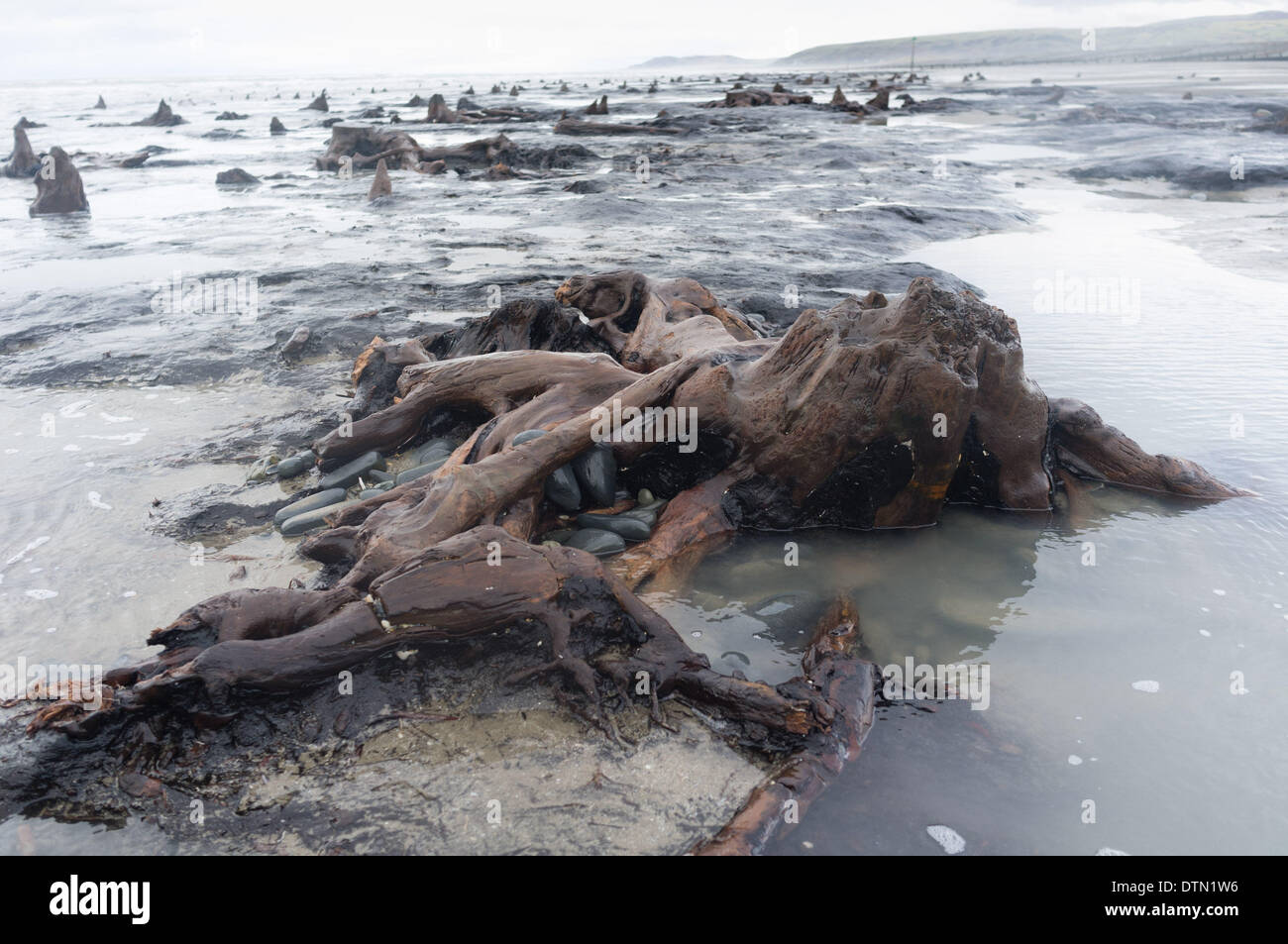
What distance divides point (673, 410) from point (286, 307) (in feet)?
21.0

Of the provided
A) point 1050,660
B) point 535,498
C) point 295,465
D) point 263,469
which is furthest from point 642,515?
point 263,469

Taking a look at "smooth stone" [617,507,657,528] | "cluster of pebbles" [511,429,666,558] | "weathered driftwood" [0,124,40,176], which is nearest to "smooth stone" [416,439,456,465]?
"cluster of pebbles" [511,429,666,558]

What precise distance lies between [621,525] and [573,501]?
336 mm

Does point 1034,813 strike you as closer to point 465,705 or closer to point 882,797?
point 882,797

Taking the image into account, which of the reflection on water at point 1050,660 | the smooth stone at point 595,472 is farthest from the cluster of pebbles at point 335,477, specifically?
the reflection on water at point 1050,660

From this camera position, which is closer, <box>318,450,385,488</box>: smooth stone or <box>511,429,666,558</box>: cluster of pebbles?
<box>511,429,666,558</box>: cluster of pebbles

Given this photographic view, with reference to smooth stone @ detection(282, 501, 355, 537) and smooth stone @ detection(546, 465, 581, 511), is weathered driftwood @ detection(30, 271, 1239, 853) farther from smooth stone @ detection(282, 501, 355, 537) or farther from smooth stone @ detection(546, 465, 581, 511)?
smooth stone @ detection(282, 501, 355, 537)

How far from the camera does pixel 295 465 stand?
5.80m

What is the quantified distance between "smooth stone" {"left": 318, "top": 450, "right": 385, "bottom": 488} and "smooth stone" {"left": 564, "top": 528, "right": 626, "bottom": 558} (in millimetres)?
1701

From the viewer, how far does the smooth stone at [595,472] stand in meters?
5.15

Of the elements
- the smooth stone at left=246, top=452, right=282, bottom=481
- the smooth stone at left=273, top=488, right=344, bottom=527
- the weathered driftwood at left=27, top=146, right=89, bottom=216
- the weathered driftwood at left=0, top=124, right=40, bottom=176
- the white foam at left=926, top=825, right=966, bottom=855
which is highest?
the weathered driftwood at left=0, top=124, right=40, bottom=176

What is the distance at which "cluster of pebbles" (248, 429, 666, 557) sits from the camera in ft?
16.3

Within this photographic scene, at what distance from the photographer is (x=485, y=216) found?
15.9 metres

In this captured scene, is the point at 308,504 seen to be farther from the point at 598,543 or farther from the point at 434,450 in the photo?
the point at 598,543
